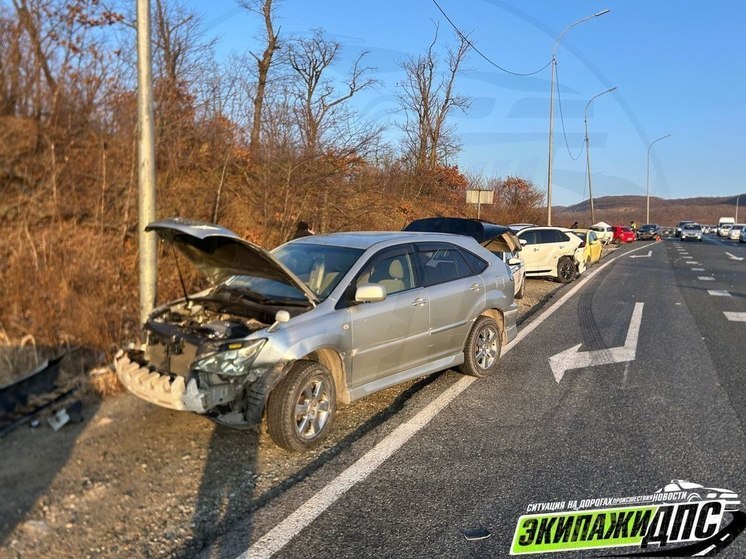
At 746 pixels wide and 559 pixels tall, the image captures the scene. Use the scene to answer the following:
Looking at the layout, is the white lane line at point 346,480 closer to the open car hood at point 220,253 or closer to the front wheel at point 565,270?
the open car hood at point 220,253

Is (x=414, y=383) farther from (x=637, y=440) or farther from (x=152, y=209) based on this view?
(x=152, y=209)

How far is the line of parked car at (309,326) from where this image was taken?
4309mm

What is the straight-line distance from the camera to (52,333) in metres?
6.83

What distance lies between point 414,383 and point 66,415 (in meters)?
3.47

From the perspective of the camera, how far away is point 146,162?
6473 millimetres

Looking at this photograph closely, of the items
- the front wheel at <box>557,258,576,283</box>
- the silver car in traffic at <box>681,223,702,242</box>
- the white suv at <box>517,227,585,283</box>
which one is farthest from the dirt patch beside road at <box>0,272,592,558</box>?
the silver car in traffic at <box>681,223,702,242</box>

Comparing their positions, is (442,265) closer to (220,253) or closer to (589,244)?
(220,253)

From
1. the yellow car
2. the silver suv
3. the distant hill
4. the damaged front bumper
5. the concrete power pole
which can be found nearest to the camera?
the damaged front bumper

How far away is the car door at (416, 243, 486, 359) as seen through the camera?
5.90m

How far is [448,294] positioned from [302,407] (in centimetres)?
220

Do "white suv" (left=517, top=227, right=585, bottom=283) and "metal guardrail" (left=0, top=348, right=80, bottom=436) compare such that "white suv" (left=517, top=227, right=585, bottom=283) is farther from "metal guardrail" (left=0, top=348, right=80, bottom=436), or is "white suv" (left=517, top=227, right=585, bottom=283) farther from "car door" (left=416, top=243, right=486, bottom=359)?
"metal guardrail" (left=0, top=348, right=80, bottom=436)

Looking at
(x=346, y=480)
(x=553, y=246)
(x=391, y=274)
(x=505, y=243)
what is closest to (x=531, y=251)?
(x=553, y=246)

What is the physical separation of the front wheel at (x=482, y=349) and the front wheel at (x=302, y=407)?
2.15m

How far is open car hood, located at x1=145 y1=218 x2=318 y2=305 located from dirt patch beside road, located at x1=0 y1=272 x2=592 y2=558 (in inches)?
53.3
